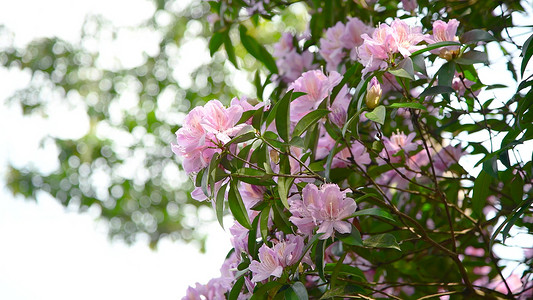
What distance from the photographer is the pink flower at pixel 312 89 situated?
1.01 meters

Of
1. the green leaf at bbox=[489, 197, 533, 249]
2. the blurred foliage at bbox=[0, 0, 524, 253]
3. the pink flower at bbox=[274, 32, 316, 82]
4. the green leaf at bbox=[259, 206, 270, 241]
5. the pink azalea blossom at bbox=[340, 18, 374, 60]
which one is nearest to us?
the green leaf at bbox=[489, 197, 533, 249]

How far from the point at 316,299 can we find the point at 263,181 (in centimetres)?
33

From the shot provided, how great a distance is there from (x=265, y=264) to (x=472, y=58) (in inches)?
18.5

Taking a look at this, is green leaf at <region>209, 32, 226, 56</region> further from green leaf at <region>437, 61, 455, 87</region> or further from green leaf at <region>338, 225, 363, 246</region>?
green leaf at <region>338, 225, 363, 246</region>

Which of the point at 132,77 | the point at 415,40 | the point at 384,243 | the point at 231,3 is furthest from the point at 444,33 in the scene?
the point at 132,77

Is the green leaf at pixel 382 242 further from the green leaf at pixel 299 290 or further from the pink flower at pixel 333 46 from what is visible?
the pink flower at pixel 333 46

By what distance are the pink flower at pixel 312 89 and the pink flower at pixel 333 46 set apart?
0.41 metres

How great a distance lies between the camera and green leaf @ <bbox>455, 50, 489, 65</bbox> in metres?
0.96

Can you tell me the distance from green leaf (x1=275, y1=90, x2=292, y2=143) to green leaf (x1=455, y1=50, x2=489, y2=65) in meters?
0.31

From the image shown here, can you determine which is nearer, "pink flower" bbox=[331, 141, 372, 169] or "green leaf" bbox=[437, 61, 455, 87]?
"green leaf" bbox=[437, 61, 455, 87]

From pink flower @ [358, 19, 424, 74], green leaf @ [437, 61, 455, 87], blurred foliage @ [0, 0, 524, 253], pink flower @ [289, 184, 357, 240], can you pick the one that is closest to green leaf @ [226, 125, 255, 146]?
pink flower @ [289, 184, 357, 240]

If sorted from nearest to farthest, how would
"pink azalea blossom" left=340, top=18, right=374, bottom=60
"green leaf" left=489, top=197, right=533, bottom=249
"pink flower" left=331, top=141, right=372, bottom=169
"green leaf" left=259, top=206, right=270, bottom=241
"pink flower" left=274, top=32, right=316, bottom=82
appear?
1. "green leaf" left=489, top=197, right=533, bottom=249
2. "green leaf" left=259, top=206, right=270, bottom=241
3. "pink flower" left=331, top=141, right=372, bottom=169
4. "pink azalea blossom" left=340, top=18, right=374, bottom=60
5. "pink flower" left=274, top=32, right=316, bottom=82

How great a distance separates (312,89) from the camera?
102 cm

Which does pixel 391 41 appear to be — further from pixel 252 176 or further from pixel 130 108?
pixel 130 108
